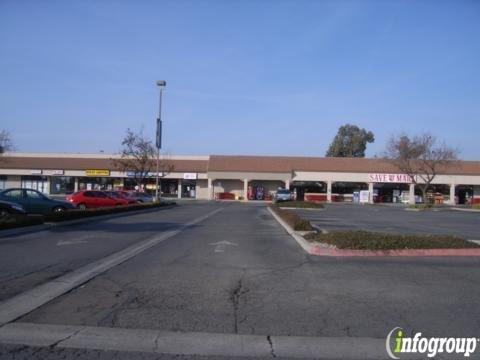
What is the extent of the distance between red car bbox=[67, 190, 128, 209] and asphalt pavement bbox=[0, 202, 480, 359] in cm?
1979

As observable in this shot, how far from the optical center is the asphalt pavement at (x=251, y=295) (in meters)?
6.25

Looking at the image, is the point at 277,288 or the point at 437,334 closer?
the point at 437,334

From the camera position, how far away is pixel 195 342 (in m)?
5.82

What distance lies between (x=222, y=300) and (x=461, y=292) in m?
3.98

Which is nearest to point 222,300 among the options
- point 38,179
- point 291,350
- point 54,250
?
point 291,350

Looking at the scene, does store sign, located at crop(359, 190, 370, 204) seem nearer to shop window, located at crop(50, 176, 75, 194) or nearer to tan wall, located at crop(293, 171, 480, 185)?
tan wall, located at crop(293, 171, 480, 185)

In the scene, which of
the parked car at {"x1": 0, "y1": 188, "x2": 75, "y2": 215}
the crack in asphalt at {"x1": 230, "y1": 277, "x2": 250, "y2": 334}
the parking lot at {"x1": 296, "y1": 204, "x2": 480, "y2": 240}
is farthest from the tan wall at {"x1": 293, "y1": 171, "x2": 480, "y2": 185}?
the crack in asphalt at {"x1": 230, "y1": 277, "x2": 250, "y2": 334}

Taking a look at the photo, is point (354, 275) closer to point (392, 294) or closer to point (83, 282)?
point (392, 294)

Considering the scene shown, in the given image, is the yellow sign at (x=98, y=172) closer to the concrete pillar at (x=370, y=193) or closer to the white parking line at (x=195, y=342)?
the concrete pillar at (x=370, y=193)

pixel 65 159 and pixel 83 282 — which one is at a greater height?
pixel 65 159

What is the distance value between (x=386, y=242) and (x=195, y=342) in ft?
27.0

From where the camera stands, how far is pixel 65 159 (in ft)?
236

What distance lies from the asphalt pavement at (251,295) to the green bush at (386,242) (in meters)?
0.77

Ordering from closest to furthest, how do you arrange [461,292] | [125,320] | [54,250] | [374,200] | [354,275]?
[125,320] → [461,292] → [354,275] → [54,250] → [374,200]
